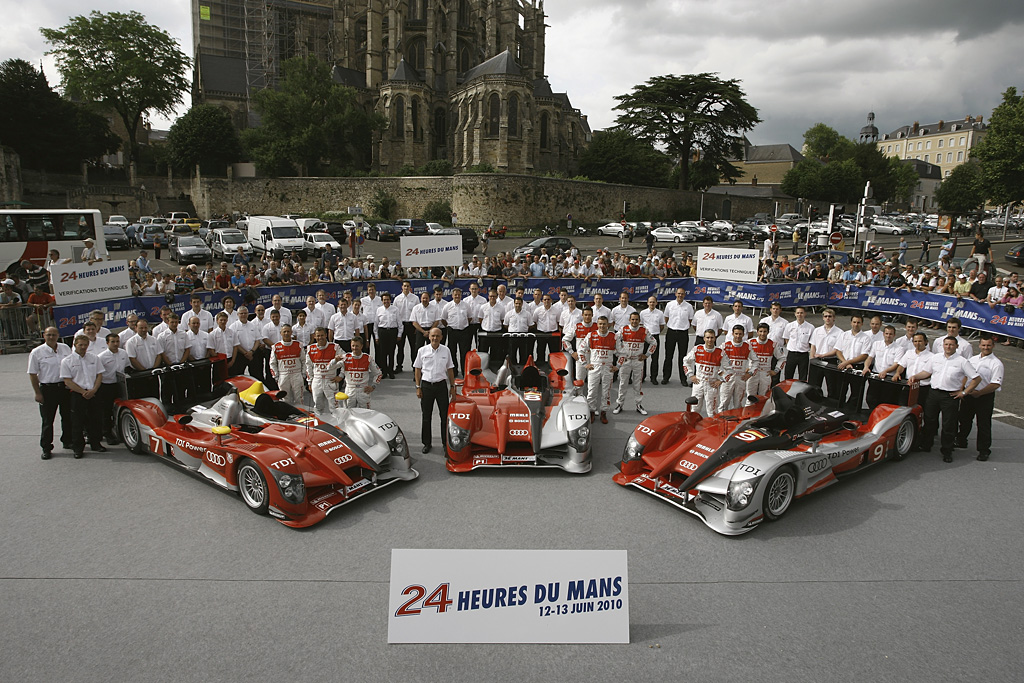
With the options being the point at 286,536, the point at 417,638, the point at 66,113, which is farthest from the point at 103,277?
the point at 66,113

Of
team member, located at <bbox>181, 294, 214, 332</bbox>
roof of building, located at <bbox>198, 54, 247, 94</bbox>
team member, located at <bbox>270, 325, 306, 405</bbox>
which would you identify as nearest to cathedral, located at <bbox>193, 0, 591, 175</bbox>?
roof of building, located at <bbox>198, 54, 247, 94</bbox>

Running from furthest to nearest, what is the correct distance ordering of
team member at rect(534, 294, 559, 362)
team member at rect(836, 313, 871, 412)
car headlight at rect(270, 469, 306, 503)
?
team member at rect(534, 294, 559, 362) → team member at rect(836, 313, 871, 412) → car headlight at rect(270, 469, 306, 503)

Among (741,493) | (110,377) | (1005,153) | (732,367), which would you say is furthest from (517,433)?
(1005,153)

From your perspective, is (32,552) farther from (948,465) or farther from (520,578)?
(948,465)

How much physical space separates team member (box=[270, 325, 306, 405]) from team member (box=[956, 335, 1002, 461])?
993cm

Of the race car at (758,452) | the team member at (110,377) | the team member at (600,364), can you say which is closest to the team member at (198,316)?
the team member at (110,377)

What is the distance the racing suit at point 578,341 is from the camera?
11133 millimetres

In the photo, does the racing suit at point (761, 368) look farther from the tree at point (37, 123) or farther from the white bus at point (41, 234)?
the tree at point (37, 123)

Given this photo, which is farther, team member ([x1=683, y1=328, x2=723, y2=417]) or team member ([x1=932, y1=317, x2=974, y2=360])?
team member ([x1=683, y1=328, x2=723, y2=417])

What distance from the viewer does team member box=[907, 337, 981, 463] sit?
8961 millimetres

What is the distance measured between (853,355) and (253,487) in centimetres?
950

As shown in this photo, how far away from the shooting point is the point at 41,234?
998 inches

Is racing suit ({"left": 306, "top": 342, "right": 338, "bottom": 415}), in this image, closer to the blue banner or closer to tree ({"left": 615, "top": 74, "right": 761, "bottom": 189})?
the blue banner

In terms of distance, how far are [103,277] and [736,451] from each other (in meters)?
14.6
